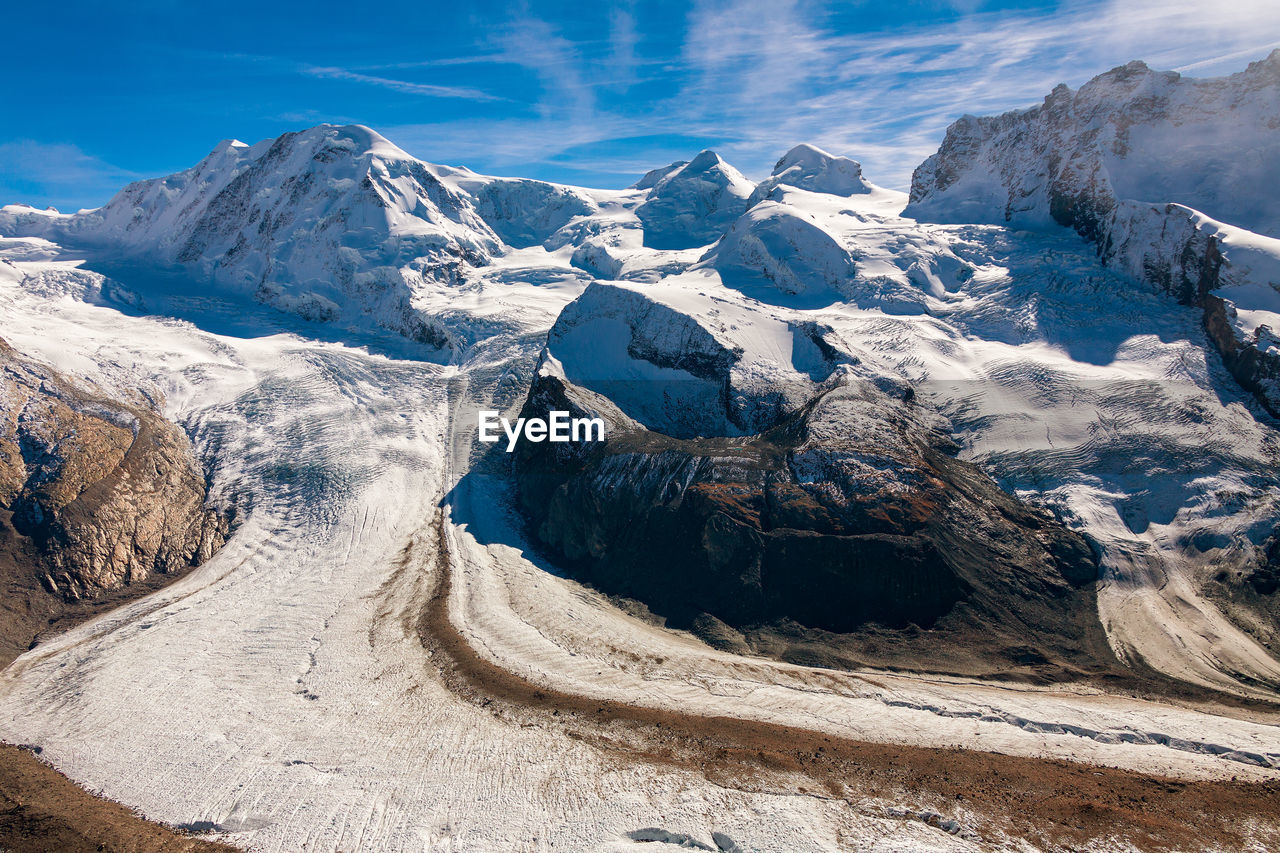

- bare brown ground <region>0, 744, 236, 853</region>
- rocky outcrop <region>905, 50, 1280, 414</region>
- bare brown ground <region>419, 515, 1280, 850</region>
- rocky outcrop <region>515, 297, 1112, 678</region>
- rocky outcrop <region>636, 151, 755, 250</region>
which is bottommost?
bare brown ground <region>0, 744, 236, 853</region>

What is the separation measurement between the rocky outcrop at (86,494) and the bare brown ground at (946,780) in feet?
103

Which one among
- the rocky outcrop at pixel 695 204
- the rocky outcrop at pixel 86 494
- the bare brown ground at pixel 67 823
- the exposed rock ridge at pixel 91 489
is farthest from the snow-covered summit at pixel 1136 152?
the rocky outcrop at pixel 86 494

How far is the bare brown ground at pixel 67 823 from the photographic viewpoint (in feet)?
77.3

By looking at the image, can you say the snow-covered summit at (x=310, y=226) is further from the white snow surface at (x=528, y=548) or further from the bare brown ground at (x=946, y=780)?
the bare brown ground at (x=946, y=780)

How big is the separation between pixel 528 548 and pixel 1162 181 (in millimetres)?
75247

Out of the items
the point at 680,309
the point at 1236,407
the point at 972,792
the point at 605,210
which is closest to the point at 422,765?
the point at 972,792

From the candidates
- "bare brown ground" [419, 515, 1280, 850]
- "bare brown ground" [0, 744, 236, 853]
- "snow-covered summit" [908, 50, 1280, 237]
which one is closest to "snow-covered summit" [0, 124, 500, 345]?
"bare brown ground" [0, 744, 236, 853]

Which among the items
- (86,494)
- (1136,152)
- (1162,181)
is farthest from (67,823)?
(1136,152)

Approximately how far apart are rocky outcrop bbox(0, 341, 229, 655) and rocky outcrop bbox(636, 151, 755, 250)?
287ft

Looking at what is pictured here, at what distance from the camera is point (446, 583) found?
42062 millimetres

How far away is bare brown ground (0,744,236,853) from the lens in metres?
23.6

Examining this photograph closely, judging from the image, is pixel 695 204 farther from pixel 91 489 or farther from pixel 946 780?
pixel 946 780

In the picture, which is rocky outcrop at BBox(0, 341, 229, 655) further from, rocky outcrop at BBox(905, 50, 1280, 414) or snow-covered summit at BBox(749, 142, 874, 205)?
snow-covered summit at BBox(749, 142, 874, 205)

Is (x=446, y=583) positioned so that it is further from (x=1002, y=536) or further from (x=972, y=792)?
(x=1002, y=536)
